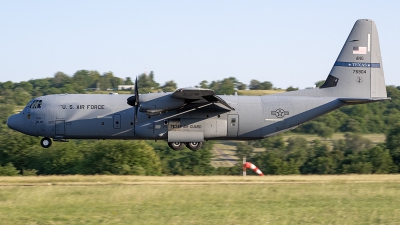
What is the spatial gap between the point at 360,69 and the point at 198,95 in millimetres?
8555

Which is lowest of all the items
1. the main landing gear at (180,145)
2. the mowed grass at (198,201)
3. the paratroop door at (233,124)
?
the mowed grass at (198,201)

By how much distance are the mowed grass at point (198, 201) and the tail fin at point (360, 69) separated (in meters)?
5.85

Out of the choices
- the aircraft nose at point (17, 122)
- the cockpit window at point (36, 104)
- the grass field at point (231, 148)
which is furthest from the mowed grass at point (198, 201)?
the grass field at point (231, 148)

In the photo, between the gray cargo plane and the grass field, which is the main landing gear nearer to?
the gray cargo plane

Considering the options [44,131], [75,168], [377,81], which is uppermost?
[377,81]

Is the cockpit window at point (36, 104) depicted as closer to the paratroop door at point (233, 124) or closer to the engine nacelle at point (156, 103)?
the engine nacelle at point (156, 103)

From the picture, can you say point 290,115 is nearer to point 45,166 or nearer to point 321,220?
point 321,220

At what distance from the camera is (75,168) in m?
42.0

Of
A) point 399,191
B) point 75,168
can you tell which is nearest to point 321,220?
point 399,191

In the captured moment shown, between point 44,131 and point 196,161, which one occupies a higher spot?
point 44,131

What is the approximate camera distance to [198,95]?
75.7ft

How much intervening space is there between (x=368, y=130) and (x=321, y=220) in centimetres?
5931

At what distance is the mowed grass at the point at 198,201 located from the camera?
14258 mm

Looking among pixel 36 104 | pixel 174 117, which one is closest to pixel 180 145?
pixel 174 117
